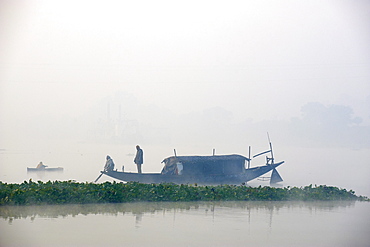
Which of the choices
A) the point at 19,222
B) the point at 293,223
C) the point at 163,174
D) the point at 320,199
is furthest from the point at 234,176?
the point at 19,222

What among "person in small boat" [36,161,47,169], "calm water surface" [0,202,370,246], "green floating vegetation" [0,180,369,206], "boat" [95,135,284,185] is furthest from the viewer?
"person in small boat" [36,161,47,169]

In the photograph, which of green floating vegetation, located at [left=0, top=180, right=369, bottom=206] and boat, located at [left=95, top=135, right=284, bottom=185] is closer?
green floating vegetation, located at [left=0, top=180, right=369, bottom=206]

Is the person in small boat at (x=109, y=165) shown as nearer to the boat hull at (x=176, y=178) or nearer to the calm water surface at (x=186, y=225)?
the boat hull at (x=176, y=178)

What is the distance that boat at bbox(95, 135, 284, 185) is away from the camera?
20.2m

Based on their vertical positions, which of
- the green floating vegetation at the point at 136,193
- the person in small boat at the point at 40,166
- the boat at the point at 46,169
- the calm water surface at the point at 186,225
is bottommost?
the calm water surface at the point at 186,225

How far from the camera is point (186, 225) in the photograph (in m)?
10.9

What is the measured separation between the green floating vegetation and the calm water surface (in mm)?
309

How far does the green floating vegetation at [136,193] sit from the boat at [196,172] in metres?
5.44

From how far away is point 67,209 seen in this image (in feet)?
40.5

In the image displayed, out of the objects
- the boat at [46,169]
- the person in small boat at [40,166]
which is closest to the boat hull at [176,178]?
the boat at [46,169]

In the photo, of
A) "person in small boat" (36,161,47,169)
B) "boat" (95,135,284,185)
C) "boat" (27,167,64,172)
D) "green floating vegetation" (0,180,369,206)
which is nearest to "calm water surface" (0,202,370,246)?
"green floating vegetation" (0,180,369,206)

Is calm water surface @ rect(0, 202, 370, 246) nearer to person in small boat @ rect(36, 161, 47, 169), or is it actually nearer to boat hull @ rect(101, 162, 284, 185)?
boat hull @ rect(101, 162, 284, 185)

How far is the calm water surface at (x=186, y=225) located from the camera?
949 cm

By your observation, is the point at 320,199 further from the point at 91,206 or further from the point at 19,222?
the point at 19,222
